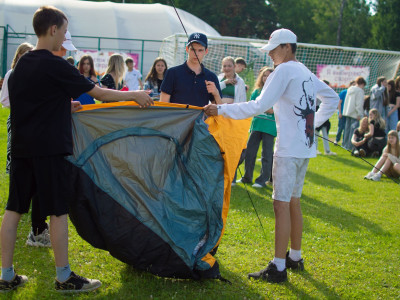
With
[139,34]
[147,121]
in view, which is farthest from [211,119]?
[139,34]

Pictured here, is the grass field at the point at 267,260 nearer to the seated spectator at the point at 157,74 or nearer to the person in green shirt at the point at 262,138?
the person in green shirt at the point at 262,138

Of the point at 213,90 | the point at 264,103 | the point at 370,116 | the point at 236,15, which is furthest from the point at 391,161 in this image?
the point at 236,15

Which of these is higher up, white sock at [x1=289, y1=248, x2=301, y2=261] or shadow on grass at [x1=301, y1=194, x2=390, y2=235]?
white sock at [x1=289, y1=248, x2=301, y2=261]

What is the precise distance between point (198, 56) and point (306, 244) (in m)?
2.42

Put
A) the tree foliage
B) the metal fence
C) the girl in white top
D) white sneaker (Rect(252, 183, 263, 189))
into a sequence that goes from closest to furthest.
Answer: the girl in white top, white sneaker (Rect(252, 183, 263, 189)), the metal fence, the tree foliage

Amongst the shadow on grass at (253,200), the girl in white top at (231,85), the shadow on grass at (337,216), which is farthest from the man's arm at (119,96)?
the girl in white top at (231,85)

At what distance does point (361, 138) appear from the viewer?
42.1 feet

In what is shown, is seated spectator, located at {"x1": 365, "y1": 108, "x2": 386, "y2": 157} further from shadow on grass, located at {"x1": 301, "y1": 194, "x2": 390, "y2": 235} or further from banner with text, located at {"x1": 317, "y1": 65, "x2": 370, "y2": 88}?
banner with text, located at {"x1": 317, "y1": 65, "x2": 370, "y2": 88}

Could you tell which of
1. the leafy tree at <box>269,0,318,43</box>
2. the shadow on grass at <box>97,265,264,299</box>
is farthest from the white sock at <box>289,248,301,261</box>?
the leafy tree at <box>269,0,318,43</box>

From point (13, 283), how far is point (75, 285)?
1.59 feet

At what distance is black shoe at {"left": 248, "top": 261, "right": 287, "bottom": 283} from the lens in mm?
4047

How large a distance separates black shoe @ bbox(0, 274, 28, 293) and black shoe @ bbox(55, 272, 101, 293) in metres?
0.30

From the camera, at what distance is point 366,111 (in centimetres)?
1447

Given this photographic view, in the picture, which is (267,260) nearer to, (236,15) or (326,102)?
(326,102)
